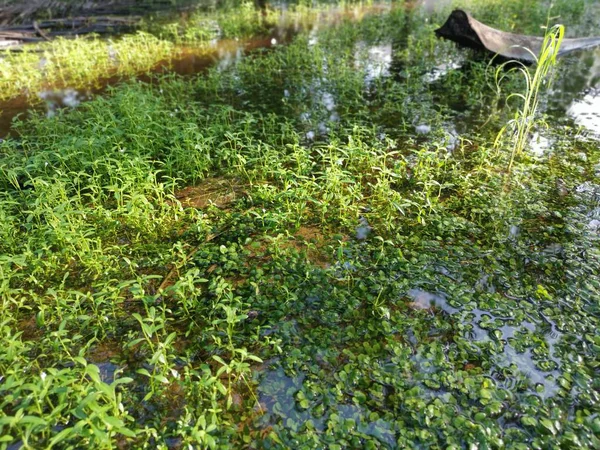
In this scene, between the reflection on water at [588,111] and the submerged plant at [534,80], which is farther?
the reflection on water at [588,111]

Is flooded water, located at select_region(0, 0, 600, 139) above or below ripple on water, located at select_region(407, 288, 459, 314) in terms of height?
above

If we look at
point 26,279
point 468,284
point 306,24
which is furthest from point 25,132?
point 306,24

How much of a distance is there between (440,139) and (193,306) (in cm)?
473

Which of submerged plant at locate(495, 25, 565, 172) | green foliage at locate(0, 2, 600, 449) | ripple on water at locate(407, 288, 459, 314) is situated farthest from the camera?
submerged plant at locate(495, 25, 565, 172)

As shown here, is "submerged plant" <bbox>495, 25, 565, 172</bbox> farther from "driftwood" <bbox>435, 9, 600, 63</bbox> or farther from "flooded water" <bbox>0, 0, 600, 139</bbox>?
"driftwood" <bbox>435, 9, 600, 63</bbox>

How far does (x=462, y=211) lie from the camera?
4.62 metres

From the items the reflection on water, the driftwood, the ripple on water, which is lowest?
the ripple on water

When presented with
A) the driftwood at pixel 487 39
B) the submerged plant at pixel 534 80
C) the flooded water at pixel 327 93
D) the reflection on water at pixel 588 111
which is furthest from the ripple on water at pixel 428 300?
the driftwood at pixel 487 39

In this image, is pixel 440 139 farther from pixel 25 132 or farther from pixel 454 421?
pixel 25 132

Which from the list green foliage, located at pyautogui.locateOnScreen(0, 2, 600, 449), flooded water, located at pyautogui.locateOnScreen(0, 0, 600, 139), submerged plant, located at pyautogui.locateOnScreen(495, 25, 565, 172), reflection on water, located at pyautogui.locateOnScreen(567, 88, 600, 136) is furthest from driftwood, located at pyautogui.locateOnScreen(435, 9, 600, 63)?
green foliage, located at pyautogui.locateOnScreen(0, 2, 600, 449)

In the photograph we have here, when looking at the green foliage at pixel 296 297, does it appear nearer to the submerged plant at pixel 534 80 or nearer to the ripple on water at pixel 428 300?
the ripple on water at pixel 428 300

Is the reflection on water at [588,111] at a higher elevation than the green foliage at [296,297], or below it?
higher

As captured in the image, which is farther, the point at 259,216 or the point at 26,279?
the point at 259,216

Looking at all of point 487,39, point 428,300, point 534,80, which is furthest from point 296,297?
point 487,39
